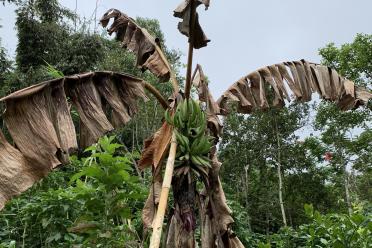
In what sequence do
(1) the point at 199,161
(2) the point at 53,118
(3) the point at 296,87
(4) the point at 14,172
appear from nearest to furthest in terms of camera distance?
1. (4) the point at 14,172
2. (2) the point at 53,118
3. (1) the point at 199,161
4. (3) the point at 296,87

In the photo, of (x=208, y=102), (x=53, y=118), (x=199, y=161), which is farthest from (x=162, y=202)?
(x=208, y=102)

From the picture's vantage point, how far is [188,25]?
276 cm

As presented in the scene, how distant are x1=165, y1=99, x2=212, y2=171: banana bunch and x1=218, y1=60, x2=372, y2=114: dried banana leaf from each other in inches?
30.0

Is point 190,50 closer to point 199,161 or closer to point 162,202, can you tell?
point 199,161

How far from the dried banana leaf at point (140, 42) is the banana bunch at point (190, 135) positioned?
69 cm

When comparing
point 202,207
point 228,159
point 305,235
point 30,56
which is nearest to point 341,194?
point 228,159

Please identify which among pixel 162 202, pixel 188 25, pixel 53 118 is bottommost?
pixel 162 202

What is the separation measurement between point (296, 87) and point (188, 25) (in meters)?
1.27

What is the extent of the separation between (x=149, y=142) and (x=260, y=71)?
3.83 feet

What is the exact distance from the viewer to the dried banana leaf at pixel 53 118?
2.04m

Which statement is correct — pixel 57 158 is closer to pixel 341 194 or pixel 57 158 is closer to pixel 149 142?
pixel 149 142

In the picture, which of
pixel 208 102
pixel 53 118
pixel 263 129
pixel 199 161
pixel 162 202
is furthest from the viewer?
pixel 263 129

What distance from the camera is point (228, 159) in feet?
49.6

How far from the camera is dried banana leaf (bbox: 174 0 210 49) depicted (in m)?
2.65
